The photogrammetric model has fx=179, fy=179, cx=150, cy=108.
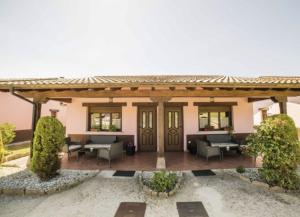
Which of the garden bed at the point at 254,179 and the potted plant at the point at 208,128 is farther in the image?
the potted plant at the point at 208,128

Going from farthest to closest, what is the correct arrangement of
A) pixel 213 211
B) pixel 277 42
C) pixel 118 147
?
pixel 277 42 → pixel 118 147 → pixel 213 211

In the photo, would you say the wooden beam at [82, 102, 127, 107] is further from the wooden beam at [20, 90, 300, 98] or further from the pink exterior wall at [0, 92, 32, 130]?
the pink exterior wall at [0, 92, 32, 130]

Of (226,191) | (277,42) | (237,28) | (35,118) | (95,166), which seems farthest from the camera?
(277,42)

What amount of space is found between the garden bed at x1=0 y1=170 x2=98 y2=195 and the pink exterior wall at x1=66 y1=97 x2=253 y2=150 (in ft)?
12.7

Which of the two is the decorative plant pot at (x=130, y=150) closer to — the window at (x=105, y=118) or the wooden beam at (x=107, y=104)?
the window at (x=105, y=118)

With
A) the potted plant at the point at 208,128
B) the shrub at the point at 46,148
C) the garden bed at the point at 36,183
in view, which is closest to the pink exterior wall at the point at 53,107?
the garden bed at the point at 36,183

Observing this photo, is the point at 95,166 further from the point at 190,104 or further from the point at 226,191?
the point at 190,104

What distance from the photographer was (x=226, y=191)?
15.5 ft

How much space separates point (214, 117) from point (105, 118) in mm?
6126

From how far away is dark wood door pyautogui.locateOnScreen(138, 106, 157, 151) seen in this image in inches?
382

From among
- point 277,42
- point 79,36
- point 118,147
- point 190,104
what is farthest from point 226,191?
point 277,42

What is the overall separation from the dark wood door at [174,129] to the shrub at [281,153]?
4.91 meters

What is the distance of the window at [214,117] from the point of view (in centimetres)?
994

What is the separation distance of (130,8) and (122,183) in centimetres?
752
